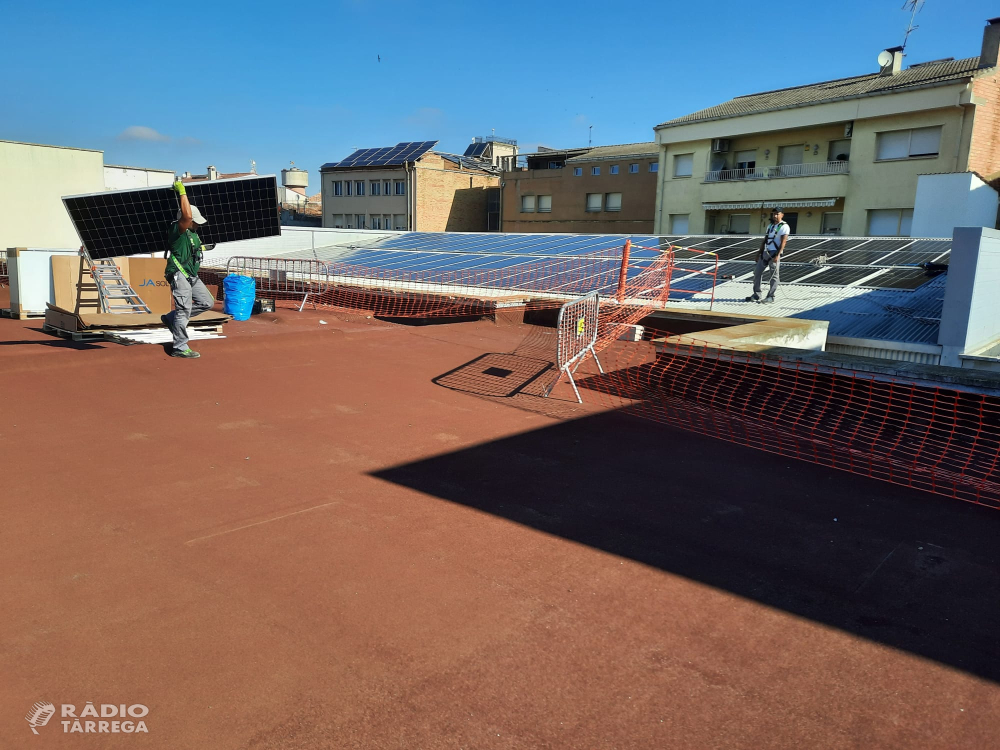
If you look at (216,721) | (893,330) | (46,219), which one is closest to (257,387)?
(216,721)

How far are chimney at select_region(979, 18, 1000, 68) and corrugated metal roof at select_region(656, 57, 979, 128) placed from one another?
52cm

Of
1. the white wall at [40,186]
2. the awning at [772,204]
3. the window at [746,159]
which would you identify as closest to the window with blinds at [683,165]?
the awning at [772,204]

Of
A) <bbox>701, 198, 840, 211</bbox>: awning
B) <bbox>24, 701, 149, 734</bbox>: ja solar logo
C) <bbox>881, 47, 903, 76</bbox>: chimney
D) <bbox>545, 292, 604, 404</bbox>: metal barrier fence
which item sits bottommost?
<bbox>24, 701, 149, 734</bbox>: ja solar logo

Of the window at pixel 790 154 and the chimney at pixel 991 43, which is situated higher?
the chimney at pixel 991 43

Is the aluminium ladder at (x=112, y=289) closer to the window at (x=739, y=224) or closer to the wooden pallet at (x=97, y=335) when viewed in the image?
the wooden pallet at (x=97, y=335)

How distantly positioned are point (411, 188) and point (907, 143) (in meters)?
31.3

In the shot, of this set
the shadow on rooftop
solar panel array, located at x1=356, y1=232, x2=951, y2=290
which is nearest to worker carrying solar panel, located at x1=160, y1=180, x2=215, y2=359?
the shadow on rooftop

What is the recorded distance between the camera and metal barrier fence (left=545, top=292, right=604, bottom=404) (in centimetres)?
815

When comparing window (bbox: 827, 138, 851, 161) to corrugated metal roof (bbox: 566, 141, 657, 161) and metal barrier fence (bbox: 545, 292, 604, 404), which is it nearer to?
corrugated metal roof (bbox: 566, 141, 657, 161)

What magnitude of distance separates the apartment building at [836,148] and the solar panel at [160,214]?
26094 millimetres

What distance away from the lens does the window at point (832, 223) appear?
99.6 feet

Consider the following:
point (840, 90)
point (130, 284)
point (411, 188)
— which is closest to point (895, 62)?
point (840, 90)

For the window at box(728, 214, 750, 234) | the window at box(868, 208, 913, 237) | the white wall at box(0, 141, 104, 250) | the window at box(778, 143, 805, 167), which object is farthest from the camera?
the window at box(728, 214, 750, 234)

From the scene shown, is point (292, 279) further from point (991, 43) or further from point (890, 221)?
point (991, 43)
